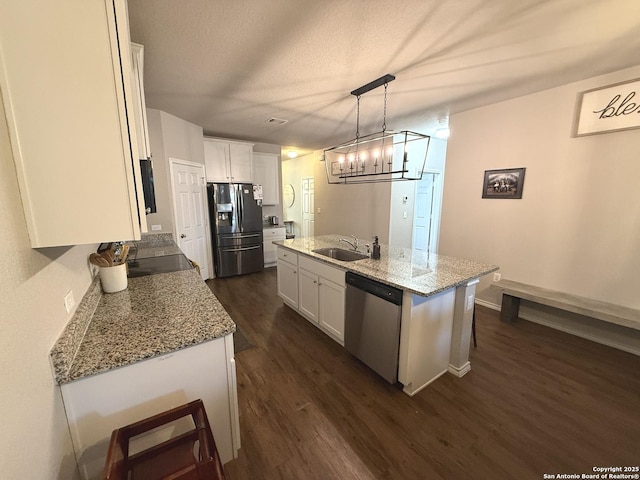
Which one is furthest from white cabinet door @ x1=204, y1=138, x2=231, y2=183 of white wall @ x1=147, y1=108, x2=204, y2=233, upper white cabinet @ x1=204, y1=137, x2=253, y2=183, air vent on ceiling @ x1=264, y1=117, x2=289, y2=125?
air vent on ceiling @ x1=264, y1=117, x2=289, y2=125

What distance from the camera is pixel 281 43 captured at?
1861 millimetres

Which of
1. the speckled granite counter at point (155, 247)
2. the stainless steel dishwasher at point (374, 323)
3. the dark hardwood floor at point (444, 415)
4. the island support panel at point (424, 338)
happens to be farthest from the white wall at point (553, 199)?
the speckled granite counter at point (155, 247)

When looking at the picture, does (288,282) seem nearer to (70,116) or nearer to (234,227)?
(234,227)

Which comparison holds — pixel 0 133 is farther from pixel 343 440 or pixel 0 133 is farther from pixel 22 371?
pixel 343 440

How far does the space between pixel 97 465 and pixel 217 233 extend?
371 centimetres

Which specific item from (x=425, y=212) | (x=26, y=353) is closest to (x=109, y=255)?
(x=26, y=353)

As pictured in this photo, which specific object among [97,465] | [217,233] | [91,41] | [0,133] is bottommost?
[97,465]

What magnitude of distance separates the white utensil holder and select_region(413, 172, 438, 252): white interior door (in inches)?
191

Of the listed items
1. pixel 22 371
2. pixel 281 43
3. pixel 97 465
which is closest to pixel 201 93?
pixel 281 43

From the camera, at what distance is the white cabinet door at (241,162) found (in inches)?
183

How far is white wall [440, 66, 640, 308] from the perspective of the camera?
7.82 ft

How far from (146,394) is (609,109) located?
4.18 m

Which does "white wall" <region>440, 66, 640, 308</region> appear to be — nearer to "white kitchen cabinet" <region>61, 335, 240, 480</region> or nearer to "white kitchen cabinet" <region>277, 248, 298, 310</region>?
"white kitchen cabinet" <region>277, 248, 298, 310</region>

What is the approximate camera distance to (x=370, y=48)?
191 cm
